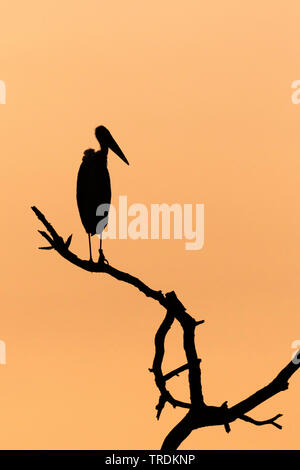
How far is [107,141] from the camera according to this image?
46.8 feet

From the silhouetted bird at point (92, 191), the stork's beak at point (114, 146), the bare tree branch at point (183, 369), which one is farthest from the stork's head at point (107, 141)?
the bare tree branch at point (183, 369)

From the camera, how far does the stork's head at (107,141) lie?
1426 centimetres

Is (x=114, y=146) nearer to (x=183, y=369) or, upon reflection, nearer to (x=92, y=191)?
(x=92, y=191)

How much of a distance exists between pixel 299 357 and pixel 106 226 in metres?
4.05

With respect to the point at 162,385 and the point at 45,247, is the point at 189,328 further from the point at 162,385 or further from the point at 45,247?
the point at 45,247

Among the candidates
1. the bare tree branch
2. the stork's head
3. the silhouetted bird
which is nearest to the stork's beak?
the stork's head

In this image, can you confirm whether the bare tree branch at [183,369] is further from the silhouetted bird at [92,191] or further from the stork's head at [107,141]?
the stork's head at [107,141]

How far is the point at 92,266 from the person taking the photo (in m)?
10.4

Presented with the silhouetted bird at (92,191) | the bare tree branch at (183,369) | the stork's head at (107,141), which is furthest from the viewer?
the stork's head at (107,141)

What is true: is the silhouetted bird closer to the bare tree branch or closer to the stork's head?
the stork's head

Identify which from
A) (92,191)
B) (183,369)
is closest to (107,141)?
(92,191)

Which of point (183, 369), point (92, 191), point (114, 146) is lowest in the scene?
point (183, 369)

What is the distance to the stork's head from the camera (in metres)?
14.3
